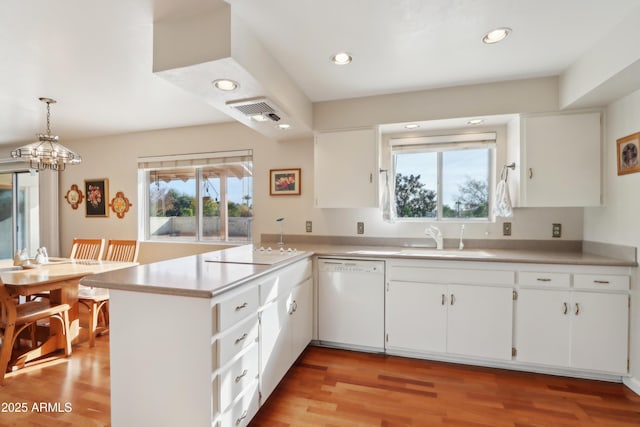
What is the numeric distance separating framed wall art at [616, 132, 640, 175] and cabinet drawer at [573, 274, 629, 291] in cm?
75

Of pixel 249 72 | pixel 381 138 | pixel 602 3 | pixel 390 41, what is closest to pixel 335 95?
pixel 381 138

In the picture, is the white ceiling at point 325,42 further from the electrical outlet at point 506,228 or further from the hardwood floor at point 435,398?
the hardwood floor at point 435,398

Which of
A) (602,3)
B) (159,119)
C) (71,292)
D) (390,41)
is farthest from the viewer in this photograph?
(159,119)

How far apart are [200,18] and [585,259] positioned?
9.66 ft

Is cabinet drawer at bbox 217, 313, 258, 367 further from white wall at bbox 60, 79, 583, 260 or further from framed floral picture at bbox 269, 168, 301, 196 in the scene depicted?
framed floral picture at bbox 269, 168, 301, 196

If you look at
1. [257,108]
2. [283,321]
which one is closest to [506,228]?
[283,321]

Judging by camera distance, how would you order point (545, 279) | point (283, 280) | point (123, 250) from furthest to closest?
1. point (123, 250)
2. point (545, 279)
3. point (283, 280)

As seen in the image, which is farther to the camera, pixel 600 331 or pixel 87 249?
pixel 87 249

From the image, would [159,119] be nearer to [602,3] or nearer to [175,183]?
[175,183]

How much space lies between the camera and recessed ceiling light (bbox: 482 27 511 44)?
5.63 feet

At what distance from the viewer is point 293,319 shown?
7.04 feet

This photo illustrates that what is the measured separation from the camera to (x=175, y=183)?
3.90 m

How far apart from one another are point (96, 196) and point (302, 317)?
3.69m

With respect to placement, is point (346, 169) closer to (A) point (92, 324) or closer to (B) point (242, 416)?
(B) point (242, 416)
